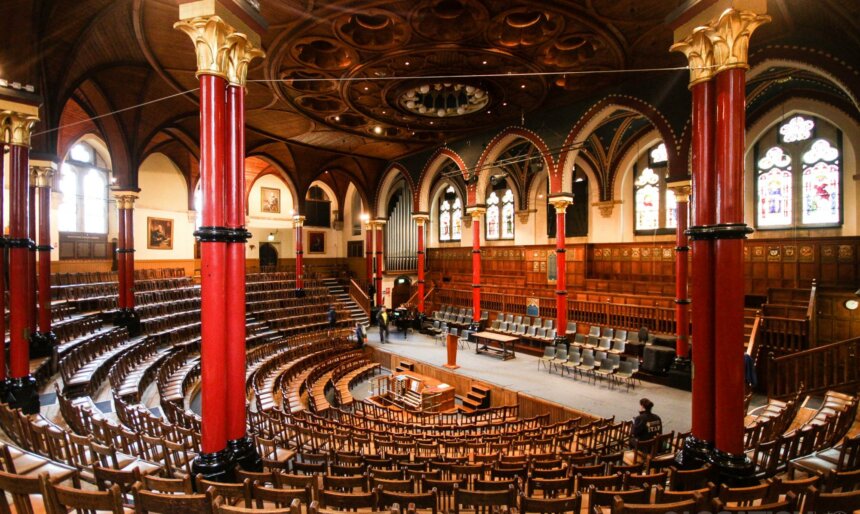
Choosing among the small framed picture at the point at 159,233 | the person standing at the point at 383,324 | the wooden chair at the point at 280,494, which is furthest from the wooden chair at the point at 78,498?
the small framed picture at the point at 159,233

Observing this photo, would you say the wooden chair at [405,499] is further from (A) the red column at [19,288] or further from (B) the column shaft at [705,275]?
(A) the red column at [19,288]

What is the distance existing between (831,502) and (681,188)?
9.39 m

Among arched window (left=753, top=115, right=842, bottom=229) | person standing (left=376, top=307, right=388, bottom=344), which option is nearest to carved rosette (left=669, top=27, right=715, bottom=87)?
arched window (left=753, top=115, right=842, bottom=229)

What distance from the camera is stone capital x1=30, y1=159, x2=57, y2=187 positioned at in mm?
8438

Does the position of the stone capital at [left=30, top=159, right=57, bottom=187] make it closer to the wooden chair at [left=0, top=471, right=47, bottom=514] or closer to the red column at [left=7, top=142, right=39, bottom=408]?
the red column at [left=7, top=142, right=39, bottom=408]

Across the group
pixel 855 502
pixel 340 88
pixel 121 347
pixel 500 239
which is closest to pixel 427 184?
pixel 500 239

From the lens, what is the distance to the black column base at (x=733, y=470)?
4098mm

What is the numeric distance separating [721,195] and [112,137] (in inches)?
560

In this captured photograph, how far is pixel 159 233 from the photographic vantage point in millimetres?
18422

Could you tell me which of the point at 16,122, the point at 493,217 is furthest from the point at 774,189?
the point at 16,122

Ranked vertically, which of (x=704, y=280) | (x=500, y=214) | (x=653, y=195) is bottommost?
(x=704, y=280)

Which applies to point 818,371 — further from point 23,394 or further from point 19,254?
point 19,254

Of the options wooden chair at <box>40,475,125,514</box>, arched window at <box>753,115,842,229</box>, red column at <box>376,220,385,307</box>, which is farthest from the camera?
red column at <box>376,220,385,307</box>

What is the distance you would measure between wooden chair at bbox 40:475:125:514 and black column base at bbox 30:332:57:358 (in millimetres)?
7072
